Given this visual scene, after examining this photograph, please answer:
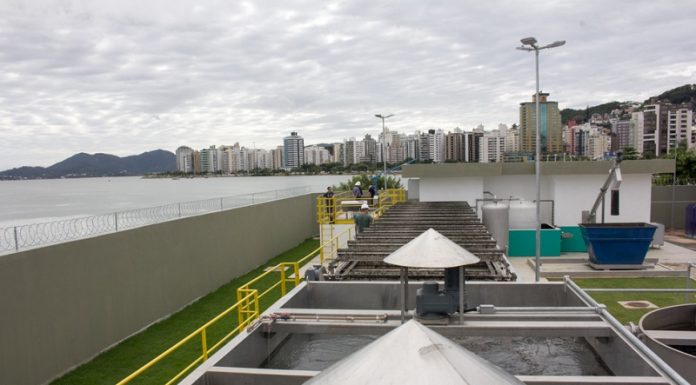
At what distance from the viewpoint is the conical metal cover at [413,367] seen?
297 cm

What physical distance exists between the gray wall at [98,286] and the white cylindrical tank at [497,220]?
11.6 meters

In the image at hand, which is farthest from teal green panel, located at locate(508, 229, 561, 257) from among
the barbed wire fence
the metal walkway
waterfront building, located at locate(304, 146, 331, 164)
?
waterfront building, located at locate(304, 146, 331, 164)

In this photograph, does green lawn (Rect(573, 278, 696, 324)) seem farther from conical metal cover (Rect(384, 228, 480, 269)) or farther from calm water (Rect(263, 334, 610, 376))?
conical metal cover (Rect(384, 228, 480, 269))

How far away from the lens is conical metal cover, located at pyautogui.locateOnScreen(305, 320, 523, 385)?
297 centimetres

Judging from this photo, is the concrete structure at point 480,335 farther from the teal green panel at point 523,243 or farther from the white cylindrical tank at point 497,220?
the teal green panel at point 523,243

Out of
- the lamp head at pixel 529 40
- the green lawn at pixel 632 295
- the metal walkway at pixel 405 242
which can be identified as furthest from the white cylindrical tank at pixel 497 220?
the lamp head at pixel 529 40

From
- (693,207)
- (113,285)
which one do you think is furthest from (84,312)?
(693,207)

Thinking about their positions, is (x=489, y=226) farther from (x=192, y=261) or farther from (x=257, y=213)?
(x=192, y=261)

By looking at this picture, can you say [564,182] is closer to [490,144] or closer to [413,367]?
[413,367]

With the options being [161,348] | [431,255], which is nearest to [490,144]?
[161,348]

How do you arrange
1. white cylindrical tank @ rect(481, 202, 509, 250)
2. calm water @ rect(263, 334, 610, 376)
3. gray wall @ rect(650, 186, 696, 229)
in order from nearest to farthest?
calm water @ rect(263, 334, 610, 376)
white cylindrical tank @ rect(481, 202, 509, 250)
gray wall @ rect(650, 186, 696, 229)

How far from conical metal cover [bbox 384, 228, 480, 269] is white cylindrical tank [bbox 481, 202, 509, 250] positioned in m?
16.4

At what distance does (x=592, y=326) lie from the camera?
724cm

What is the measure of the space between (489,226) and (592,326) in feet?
52.0
